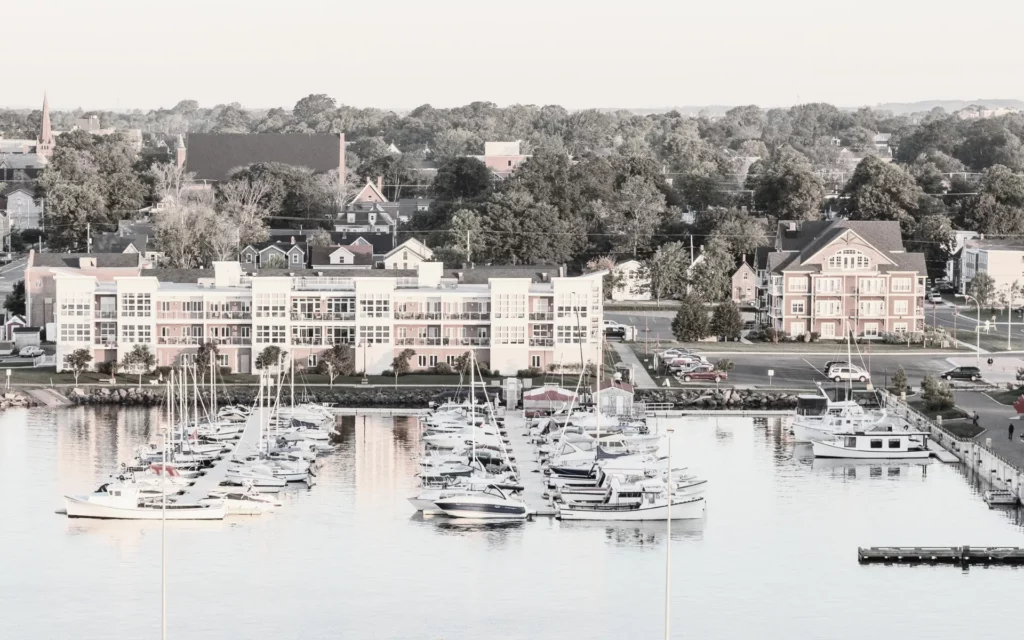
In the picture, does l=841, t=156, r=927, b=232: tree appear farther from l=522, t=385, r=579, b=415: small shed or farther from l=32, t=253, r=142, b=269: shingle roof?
l=522, t=385, r=579, b=415: small shed

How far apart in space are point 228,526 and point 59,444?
1169 centimetres

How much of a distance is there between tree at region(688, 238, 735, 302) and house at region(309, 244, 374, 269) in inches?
530

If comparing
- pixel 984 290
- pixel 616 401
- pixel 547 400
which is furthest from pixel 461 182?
pixel 616 401

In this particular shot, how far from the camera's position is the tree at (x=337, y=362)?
2383 inches

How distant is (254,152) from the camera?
109m

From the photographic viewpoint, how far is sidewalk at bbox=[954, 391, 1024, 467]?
4696cm

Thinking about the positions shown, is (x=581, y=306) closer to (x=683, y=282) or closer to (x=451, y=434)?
(x=451, y=434)

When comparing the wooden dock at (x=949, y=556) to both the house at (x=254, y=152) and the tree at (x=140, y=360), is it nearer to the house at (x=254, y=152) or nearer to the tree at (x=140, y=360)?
the tree at (x=140, y=360)

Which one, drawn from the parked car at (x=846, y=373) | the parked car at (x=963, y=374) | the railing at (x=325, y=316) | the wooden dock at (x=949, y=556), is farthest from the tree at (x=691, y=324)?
the wooden dock at (x=949, y=556)

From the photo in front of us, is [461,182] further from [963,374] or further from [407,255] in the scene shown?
[963,374]

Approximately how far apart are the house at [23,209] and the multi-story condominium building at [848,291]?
171 feet

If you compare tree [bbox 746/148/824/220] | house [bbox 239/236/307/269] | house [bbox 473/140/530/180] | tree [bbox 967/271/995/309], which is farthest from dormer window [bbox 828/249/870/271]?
house [bbox 473/140/530/180]

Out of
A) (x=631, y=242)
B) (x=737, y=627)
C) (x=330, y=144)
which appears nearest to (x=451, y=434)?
(x=737, y=627)

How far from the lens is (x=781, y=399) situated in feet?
188
